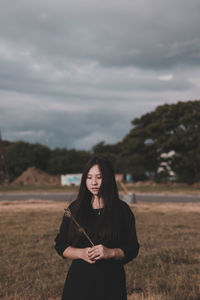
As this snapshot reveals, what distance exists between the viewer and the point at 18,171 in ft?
189

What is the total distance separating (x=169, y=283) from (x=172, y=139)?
25.8 metres

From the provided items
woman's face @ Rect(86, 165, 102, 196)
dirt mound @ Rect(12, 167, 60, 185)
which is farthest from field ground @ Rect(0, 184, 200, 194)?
woman's face @ Rect(86, 165, 102, 196)

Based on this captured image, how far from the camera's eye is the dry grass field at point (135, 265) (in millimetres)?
4051

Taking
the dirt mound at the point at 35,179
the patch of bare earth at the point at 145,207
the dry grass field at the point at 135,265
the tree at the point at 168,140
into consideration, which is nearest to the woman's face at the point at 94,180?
the dry grass field at the point at 135,265

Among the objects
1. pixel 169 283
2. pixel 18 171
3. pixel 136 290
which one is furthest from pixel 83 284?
→ pixel 18 171

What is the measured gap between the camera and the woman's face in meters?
2.26

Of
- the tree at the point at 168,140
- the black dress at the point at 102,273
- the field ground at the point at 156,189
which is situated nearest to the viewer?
the black dress at the point at 102,273

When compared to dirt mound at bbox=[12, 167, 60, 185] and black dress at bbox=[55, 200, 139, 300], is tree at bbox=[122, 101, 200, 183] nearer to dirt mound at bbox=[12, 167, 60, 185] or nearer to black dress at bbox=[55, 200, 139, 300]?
dirt mound at bbox=[12, 167, 60, 185]

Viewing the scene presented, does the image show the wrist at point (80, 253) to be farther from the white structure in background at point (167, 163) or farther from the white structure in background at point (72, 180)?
the white structure in background at point (72, 180)

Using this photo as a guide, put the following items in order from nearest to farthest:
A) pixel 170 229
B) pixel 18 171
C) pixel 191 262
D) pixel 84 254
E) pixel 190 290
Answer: pixel 84 254 → pixel 190 290 → pixel 191 262 → pixel 170 229 → pixel 18 171

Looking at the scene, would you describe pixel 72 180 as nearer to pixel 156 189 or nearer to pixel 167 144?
pixel 167 144

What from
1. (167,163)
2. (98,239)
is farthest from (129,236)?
(167,163)

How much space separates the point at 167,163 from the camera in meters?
30.8

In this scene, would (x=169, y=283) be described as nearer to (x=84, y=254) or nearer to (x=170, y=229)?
(x=84, y=254)
